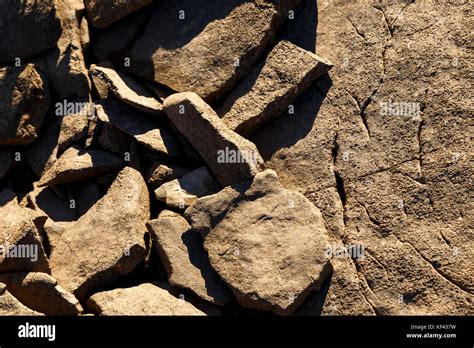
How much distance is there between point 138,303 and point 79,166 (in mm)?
1969

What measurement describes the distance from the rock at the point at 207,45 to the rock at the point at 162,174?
1.01m

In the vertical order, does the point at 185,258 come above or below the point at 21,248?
below

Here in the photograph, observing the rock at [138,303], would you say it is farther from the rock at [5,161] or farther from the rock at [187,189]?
the rock at [5,161]

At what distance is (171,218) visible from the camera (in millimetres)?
8539

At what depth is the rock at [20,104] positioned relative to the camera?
9.16m

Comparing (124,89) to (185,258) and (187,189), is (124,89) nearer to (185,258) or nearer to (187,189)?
(187,189)

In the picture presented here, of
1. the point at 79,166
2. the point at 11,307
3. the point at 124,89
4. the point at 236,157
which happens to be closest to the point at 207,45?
the point at 124,89

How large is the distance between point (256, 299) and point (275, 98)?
2531 mm

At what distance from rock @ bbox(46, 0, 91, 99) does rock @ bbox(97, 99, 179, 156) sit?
40cm

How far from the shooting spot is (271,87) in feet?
29.9

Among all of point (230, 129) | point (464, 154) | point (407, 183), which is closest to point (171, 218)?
point (230, 129)

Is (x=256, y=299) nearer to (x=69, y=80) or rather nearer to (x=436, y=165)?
(x=436, y=165)

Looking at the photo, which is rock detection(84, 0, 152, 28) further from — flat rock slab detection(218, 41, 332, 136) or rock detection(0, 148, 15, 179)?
rock detection(0, 148, 15, 179)

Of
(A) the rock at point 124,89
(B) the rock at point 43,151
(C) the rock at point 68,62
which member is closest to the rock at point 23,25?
(C) the rock at point 68,62
